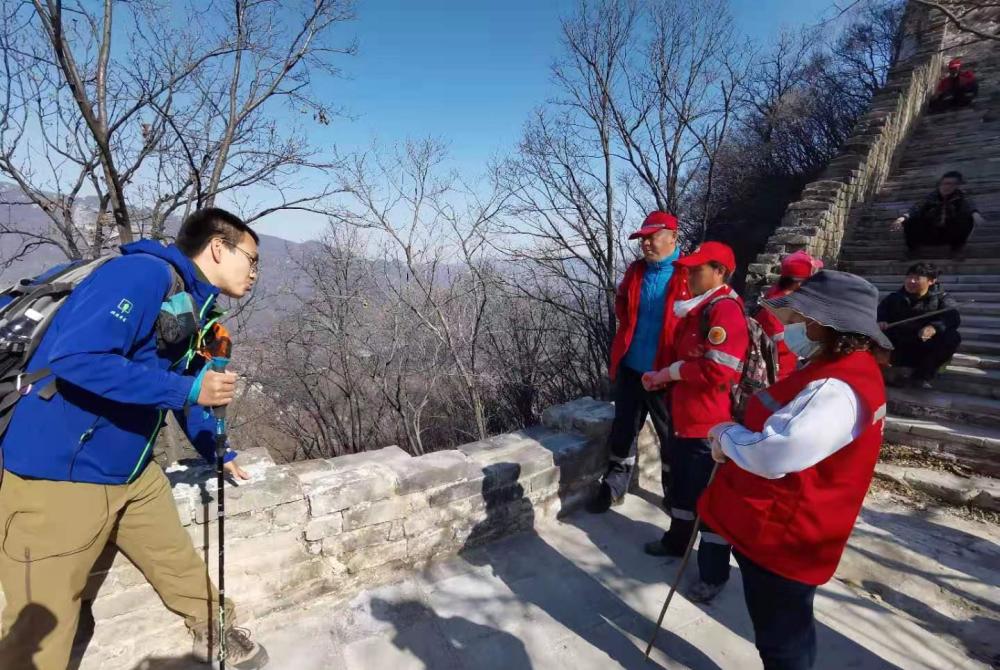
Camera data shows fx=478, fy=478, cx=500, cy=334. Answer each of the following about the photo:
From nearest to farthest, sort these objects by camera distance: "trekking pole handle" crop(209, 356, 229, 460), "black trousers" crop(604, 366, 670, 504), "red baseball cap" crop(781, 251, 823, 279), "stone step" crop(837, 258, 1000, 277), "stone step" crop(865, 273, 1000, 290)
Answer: "trekking pole handle" crop(209, 356, 229, 460), "black trousers" crop(604, 366, 670, 504), "red baseball cap" crop(781, 251, 823, 279), "stone step" crop(865, 273, 1000, 290), "stone step" crop(837, 258, 1000, 277)

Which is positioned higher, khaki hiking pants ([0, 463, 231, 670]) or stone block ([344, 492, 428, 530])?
khaki hiking pants ([0, 463, 231, 670])

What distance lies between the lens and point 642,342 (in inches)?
123

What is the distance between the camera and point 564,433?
3.54 m

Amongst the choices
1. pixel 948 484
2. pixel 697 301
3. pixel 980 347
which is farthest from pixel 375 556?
pixel 980 347

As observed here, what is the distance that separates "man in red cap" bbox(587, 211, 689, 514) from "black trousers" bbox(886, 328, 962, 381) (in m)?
3.26

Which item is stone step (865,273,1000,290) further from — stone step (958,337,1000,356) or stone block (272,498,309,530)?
stone block (272,498,309,530)

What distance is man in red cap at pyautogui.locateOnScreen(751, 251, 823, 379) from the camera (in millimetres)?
2756

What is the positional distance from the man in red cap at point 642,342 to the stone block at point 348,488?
1545 millimetres

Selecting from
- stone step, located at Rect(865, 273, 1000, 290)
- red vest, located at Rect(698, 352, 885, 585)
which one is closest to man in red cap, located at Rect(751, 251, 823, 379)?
red vest, located at Rect(698, 352, 885, 585)

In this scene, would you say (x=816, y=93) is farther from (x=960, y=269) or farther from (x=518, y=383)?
(x=518, y=383)

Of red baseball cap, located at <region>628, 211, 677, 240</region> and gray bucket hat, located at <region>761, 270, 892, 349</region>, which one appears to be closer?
gray bucket hat, located at <region>761, 270, 892, 349</region>

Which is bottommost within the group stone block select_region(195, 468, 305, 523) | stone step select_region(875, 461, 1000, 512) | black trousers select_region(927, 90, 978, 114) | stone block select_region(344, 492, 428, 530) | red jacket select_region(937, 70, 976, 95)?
stone step select_region(875, 461, 1000, 512)

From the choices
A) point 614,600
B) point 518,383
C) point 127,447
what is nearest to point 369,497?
point 127,447

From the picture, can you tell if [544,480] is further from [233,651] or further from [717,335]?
[233,651]
